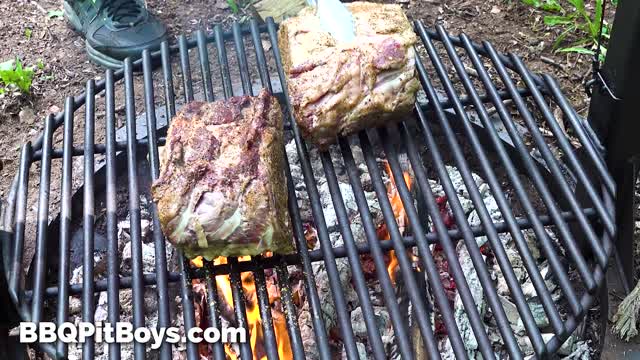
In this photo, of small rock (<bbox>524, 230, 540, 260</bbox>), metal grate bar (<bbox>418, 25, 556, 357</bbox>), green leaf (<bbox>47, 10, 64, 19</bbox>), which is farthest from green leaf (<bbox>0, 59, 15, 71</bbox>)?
small rock (<bbox>524, 230, 540, 260</bbox>)

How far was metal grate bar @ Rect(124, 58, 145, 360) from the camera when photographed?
5.97 feet

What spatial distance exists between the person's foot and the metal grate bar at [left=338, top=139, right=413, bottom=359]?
71.7 inches

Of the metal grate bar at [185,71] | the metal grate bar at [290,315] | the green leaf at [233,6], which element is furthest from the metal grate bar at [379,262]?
the green leaf at [233,6]

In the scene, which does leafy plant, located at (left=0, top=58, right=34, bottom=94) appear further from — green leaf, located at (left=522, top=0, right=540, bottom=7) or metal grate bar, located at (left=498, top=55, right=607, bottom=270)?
green leaf, located at (left=522, top=0, right=540, bottom=7)

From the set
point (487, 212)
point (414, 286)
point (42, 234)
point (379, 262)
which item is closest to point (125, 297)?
point (42, 234)

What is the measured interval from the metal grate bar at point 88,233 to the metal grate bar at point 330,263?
683mm

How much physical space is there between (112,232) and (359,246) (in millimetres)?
767

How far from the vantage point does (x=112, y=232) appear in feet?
6.55

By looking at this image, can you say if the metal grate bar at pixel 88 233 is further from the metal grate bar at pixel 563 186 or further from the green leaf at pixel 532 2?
the green leaf at pixel 532 2

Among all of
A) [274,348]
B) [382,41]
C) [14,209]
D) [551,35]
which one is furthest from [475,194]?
[551,35]

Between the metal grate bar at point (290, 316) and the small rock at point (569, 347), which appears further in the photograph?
the small rock at point (569, 347)

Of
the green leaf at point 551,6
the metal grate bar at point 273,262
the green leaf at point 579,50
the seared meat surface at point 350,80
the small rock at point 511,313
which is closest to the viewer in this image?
the metal grate bar at point 273,262

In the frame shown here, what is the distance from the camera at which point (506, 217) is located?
1985 millimetres

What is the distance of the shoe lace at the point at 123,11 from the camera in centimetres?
364
